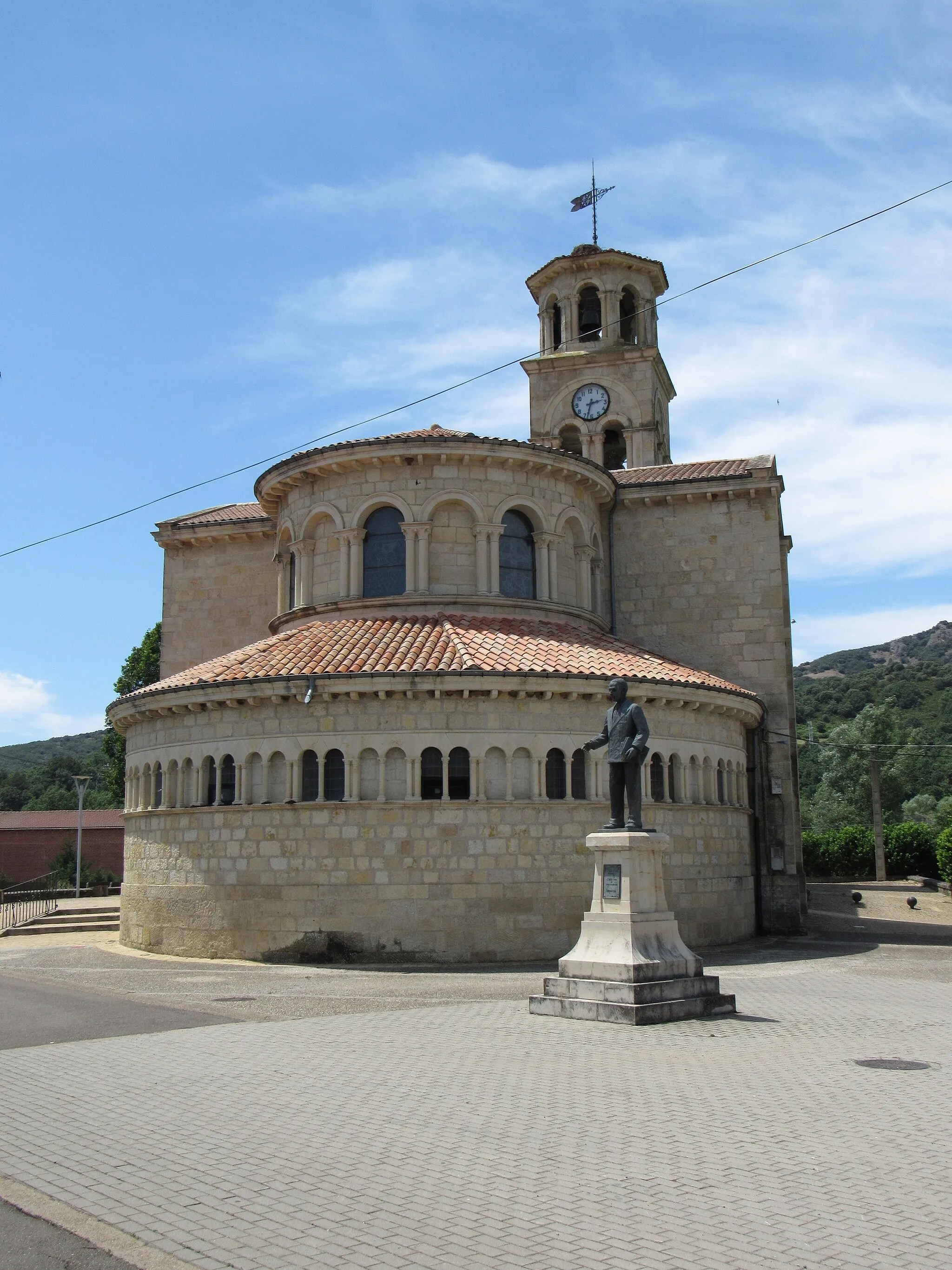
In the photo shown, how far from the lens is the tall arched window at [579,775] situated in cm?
2009

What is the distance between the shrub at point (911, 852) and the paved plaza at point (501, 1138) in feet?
125

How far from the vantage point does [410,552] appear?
23734 millimetres

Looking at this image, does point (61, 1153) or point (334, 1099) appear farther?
point (334, 1099)

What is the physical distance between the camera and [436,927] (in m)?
19.0

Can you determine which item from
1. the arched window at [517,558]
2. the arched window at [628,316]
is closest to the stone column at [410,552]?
the arched window at [517,558]

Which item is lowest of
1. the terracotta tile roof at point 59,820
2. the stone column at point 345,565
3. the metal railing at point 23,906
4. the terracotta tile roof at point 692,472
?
the metal railing at point 23,906

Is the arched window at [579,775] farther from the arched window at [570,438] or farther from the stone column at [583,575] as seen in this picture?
the arched window at [570,438]

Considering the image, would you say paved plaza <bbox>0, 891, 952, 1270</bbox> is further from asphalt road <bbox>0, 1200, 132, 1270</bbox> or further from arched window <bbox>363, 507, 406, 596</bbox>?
arched window <bbox>363, 507, 406, 596</bbox>

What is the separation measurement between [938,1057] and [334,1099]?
576 centimetres

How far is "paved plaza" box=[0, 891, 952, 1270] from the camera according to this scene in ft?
19.2

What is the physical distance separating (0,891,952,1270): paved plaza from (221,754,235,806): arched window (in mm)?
7154

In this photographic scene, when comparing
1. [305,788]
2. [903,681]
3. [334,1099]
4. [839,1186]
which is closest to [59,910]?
[305,788]

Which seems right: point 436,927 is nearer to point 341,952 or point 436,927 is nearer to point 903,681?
point 341,952

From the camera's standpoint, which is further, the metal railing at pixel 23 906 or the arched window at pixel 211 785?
A: the metal railing at pixel 23 906
